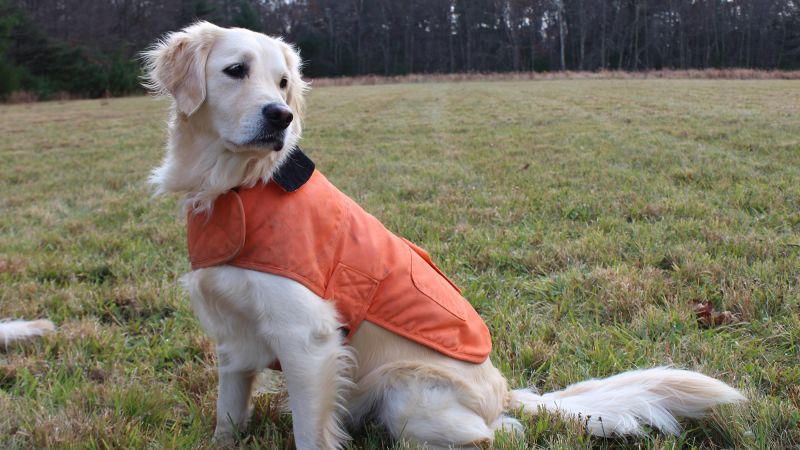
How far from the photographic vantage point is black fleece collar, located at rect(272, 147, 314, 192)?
2.03 metres

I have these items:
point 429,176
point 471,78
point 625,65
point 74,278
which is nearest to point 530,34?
point 625,65

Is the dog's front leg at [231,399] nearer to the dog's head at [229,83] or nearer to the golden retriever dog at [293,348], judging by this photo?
the golden retriever dog at [293,348]

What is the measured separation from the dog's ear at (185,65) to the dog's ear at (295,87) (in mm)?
279

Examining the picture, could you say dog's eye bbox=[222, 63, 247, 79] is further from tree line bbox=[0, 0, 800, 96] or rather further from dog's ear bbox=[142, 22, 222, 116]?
tree line bbox=[0, 0, 800, 96]

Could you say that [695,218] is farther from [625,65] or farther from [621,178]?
[625,65]

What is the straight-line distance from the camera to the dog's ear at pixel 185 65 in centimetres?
212

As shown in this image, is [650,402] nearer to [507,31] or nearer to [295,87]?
[295,87]

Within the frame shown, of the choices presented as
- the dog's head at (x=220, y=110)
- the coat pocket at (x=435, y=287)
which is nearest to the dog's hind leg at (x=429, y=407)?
the coat pocket at (x=435, y=287)

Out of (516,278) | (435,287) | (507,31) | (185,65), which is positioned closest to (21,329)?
(185,65)

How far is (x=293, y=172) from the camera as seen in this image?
2066 millimetres

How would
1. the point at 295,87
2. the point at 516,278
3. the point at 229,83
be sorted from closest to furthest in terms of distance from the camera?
the point at 229,83, the point at 295,87, the point at 516,278

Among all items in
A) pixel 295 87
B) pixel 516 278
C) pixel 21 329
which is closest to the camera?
pixel 295 87

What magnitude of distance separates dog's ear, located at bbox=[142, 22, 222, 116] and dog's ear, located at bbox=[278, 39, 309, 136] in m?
0.28

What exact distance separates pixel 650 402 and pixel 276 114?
5.21ft
